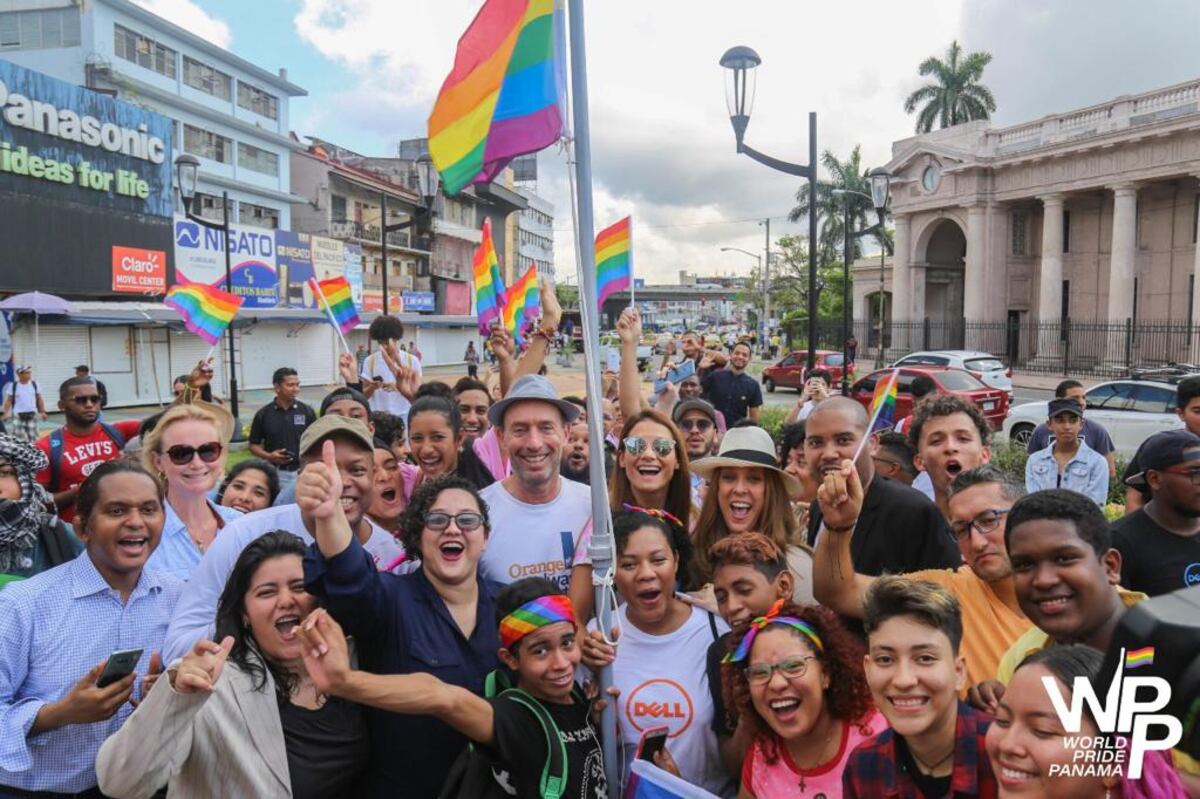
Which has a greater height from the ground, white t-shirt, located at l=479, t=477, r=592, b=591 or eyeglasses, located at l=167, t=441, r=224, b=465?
eyeglasses, located at l=167, t=441, r=224, b=465

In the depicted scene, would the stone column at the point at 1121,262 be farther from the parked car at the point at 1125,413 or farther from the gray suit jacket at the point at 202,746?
the gray suit jacket at the point at 202,746

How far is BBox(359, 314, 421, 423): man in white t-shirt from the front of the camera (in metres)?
6.84

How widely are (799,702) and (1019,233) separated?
131 ft

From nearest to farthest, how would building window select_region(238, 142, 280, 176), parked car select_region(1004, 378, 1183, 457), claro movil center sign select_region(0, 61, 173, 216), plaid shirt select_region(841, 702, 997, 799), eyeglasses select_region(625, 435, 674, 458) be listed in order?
plaid shirt select_region(841, 702, 997, 799)
eyeglasses select_region(625, 435, 674, 458)
parked car select_region(1004, 378, 1183, 457)
claro movil center sign select_region(0, 61, 173, 216)
building window select_region(238, 142, 280, 176)

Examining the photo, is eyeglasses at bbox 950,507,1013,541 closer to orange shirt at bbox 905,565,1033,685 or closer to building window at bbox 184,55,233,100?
orange shirt at bbox 905,565,1033,685

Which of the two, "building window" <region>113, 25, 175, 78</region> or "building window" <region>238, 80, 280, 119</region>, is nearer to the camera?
"building window" <region>113, 25, 175, 78</region>

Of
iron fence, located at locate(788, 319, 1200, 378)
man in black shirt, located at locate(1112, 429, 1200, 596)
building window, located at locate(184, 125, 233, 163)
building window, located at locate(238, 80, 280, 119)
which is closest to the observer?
man in black shirt, located at locate(1112, 429, 1200, 596)

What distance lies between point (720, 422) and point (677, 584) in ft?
12.2

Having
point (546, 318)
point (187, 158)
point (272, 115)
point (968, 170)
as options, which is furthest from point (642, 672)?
point (272, 115)

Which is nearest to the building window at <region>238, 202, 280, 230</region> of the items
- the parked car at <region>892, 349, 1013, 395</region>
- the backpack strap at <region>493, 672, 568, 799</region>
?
the parked car at <region>892, 349, 1013, 395</region>

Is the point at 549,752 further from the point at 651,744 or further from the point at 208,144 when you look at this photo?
the point at 208,144

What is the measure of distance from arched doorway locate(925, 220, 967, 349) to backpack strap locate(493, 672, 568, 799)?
135 feet

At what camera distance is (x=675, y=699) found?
2896 mm

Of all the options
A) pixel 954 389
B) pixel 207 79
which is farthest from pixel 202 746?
pixel 207 79
